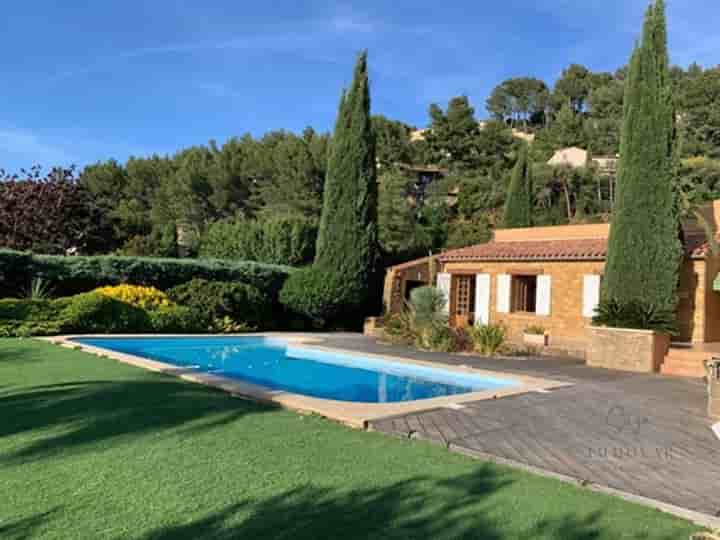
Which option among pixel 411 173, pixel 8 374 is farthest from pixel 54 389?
pixel 411 173

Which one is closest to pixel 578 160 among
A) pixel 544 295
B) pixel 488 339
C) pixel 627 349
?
pixel 544 295

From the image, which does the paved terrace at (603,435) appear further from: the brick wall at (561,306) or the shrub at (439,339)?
the brick wall at (561,306)

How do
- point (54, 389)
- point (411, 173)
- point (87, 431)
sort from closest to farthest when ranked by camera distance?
point (87, 431) < point (54, 389) < point (411, 173)

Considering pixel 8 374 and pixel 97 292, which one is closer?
pixel 8 374

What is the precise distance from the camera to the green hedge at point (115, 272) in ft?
59.9

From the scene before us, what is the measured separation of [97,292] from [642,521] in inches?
677

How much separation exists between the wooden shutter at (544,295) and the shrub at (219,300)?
993 centimetres

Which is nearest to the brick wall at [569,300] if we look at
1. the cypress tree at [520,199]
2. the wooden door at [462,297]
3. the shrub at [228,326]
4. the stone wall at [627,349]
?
the wooden door at [462,297]

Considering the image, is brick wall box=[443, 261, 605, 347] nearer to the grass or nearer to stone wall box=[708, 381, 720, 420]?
stone wall box=[708, 381, 720, 420]

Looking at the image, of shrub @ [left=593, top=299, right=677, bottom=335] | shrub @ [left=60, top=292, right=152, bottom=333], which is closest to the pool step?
shrub @ [left=593, top=299, right=677, bottom=335]

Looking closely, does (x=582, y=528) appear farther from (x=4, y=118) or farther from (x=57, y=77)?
(x=4, y=118)

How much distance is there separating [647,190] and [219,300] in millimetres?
13748

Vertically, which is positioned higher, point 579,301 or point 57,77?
point 57,77

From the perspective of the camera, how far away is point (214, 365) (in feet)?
46.3
